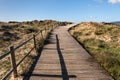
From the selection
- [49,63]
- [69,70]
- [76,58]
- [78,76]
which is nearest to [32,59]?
[49,63]

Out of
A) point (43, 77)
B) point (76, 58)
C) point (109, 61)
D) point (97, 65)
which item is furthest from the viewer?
point (76, 58)

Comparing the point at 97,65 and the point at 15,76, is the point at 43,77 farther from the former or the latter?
the point at 97,65

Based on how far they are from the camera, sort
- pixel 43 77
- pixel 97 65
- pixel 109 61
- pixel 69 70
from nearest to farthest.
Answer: pixel 43 77
pixel 69 70
pixel 97 65
pixel 109 61

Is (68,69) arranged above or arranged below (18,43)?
above

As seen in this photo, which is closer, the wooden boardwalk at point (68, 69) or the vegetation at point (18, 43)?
the wooden boardwalk at point (68, 69)

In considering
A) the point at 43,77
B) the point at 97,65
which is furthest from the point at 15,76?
the point at 97,65

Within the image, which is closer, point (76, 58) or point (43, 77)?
point (43, 77)

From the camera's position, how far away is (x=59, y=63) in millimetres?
10836

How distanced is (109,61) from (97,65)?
1.18m

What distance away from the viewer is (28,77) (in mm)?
8594

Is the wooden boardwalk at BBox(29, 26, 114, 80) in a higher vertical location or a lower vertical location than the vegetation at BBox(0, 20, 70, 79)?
higher

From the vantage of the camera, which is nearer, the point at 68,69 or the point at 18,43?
the point at 68,69

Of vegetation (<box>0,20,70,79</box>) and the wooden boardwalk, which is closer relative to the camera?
the wooden boardwalk

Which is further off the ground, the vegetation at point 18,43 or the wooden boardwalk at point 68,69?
the wooden boardwalk at point 68,69
